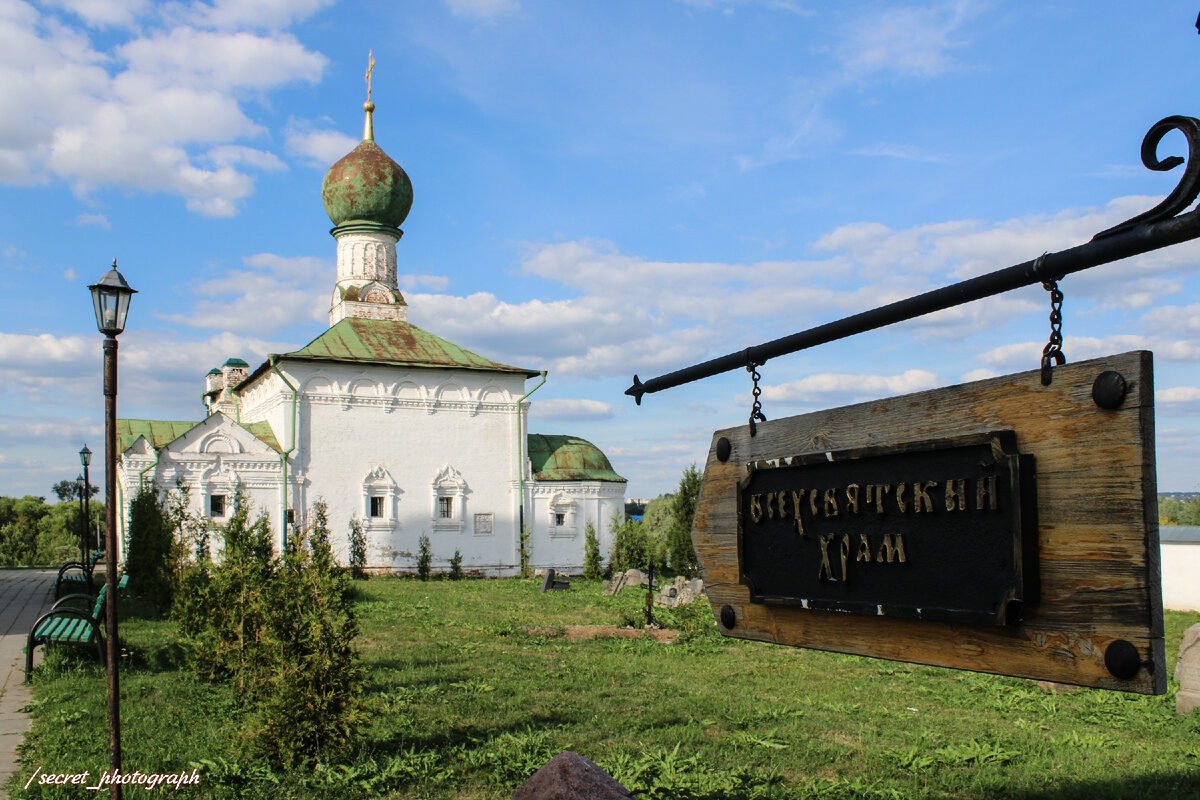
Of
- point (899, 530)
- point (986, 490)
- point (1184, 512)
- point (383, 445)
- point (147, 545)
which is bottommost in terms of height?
point (1184, 512)

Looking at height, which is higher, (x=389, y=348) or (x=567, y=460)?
(x=389, y=348)

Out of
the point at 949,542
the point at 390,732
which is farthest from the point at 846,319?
the point at 390,732

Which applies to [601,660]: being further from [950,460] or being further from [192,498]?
[192,498]

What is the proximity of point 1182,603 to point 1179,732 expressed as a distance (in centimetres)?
1276

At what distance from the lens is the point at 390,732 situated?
22.1ft

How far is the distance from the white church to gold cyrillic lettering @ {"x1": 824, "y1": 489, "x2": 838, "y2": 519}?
22012mm

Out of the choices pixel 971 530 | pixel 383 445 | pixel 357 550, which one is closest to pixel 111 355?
pixel 971 530

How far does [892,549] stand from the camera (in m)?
2.12

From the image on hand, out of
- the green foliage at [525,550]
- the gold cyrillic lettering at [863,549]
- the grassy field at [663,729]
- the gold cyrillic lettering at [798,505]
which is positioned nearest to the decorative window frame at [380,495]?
the green foliage at [525,550]

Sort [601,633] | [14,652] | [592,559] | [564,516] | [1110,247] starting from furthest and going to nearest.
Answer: [564,516] → [592,559] → [601,633] → [14,652] → [1110,247]

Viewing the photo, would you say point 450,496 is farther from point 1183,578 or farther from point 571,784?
point 571,784

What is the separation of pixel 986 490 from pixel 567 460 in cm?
2521

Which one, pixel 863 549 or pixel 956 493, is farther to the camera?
pixel 863 549

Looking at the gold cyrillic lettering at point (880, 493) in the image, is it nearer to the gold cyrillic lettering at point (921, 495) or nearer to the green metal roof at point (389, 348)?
the gold cyrillic lettering at point (921, 495)
